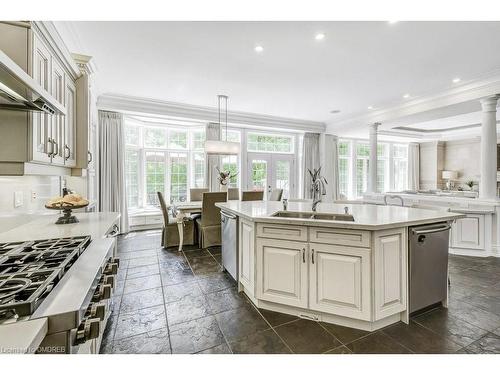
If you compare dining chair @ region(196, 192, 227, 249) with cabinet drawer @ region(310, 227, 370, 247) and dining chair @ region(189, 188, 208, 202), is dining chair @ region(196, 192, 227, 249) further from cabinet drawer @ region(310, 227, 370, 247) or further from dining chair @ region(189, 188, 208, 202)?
cabinet drawer @ region(310, 227, 370, 247)

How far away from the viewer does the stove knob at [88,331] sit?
0.85 metres

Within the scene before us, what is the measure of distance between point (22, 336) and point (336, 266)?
74.3 inches

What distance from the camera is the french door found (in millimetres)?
6770

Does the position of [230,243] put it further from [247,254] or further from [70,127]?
[70,127]

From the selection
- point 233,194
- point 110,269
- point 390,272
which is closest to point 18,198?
point 110,269

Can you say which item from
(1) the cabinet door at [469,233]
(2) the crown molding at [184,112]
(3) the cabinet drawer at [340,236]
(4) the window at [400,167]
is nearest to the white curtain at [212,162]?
(2) the crown molding at [184,112]

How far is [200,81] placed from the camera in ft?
13.1

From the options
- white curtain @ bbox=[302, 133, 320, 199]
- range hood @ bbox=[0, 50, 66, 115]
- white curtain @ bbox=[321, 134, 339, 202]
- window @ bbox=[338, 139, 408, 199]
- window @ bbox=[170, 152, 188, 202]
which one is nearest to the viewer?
range hood @ bbox=[0, 50, 66, 115]

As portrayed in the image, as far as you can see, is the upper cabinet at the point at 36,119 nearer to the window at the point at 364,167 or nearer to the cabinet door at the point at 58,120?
the cabinet door at the point at 58,120

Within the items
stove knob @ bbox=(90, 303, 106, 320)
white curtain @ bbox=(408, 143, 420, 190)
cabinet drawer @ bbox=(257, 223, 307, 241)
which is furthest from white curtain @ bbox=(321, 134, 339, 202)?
stove knob @ bbox=(90, 303, 106, 320)

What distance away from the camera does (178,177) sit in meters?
6.22

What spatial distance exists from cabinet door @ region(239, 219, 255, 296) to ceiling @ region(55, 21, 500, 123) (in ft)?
7.03

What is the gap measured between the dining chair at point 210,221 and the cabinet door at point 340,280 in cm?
236
